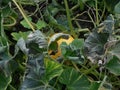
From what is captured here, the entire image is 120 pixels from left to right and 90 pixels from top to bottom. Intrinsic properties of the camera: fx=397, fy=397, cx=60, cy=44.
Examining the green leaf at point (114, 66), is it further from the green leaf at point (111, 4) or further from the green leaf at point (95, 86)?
the green leaf at point (111, 4)

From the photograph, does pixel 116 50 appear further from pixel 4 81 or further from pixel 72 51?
pixel 4 81

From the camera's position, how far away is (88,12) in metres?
1.75

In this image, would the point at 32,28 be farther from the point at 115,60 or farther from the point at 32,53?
the point at 115,60

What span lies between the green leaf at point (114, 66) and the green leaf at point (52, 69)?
157 millimetres

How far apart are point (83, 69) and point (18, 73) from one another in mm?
248

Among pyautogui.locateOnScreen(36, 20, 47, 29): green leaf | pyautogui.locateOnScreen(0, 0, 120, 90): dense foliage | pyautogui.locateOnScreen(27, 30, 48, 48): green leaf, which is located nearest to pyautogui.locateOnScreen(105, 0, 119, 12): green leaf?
pyautogui.locateOnScreen(0, 0, 120, 90): dense foliage

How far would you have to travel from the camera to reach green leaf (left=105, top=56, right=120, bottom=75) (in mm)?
1284

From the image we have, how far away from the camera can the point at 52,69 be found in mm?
1308

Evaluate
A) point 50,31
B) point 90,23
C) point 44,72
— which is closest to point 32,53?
point 44,72

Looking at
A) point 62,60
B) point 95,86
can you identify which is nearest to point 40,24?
point 62,60

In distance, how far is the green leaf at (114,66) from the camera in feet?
4.21

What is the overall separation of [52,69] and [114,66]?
0.67 feet

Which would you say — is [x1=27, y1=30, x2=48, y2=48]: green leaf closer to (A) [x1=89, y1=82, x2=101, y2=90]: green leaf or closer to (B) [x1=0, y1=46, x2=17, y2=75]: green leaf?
(B) [x1=0, y1=46, x2=17, y2=75]: green leaf

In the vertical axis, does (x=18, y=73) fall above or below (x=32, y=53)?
below
